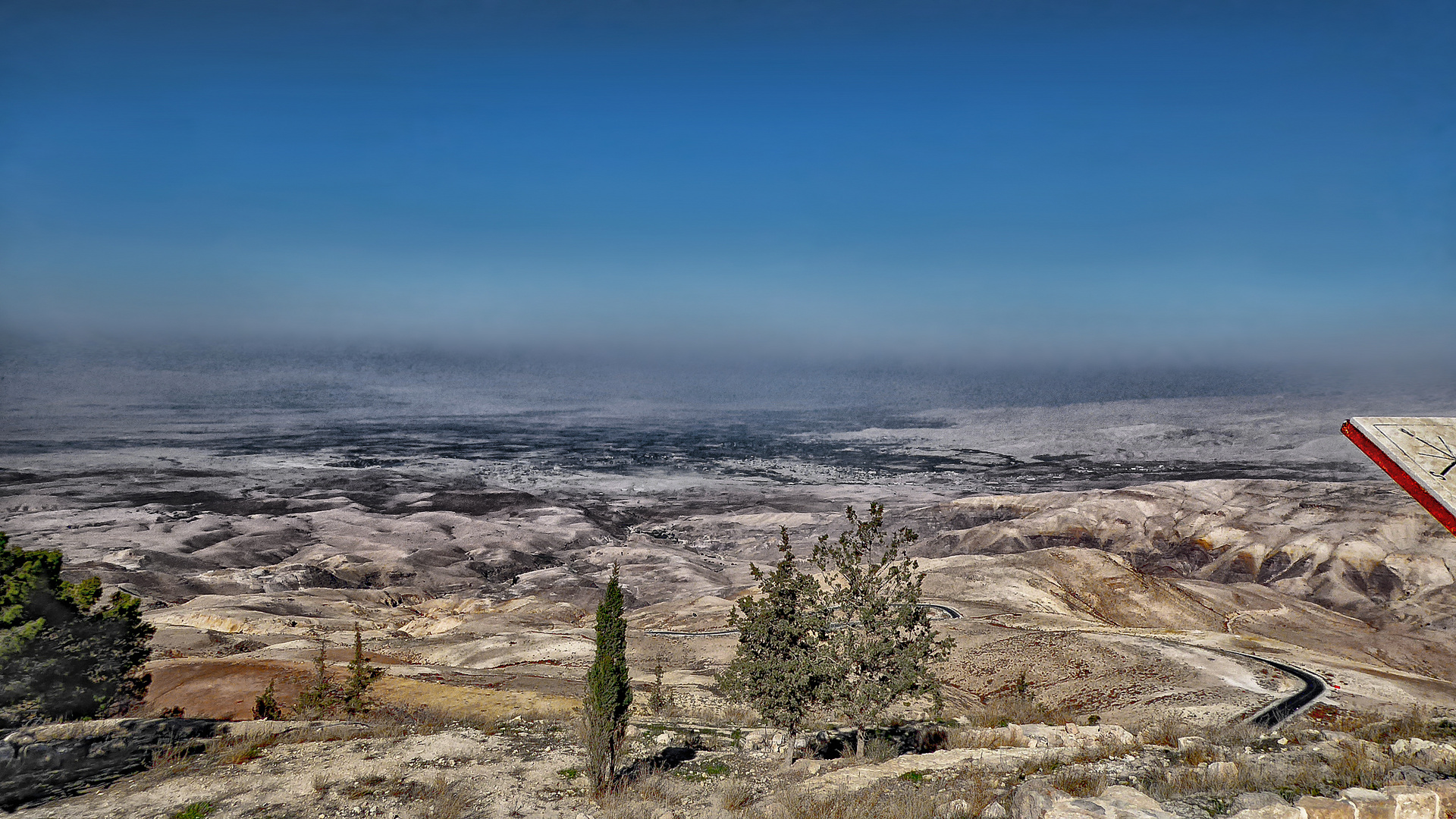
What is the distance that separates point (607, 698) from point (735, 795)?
2765 millimetres

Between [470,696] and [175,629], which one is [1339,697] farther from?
[175,629]

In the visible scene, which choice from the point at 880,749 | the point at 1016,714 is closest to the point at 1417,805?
the point at 880,749

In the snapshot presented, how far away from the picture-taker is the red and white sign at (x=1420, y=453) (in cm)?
703

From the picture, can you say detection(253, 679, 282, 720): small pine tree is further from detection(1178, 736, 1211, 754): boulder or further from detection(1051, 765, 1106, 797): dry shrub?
detection(1178, 736, 1211, 754): boulder

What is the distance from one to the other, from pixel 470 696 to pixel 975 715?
15006 mm

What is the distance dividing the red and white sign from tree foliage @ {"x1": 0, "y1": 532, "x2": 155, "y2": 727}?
2411 cm

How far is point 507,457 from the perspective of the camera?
445ft

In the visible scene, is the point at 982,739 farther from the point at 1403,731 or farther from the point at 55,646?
the point at 55,646

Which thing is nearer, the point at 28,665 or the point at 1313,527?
the point at 28,665

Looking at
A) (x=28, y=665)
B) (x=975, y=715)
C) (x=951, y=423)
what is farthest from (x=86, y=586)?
(x=951, y=423)

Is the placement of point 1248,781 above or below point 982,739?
above

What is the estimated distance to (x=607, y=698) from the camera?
1408 centimetres

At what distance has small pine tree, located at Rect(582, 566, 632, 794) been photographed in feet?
45.5

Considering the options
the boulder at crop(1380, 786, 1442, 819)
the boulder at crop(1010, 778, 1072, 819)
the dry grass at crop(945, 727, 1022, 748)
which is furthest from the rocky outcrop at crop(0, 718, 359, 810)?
the boulder at crop(1380, 786, 1442, 819)
